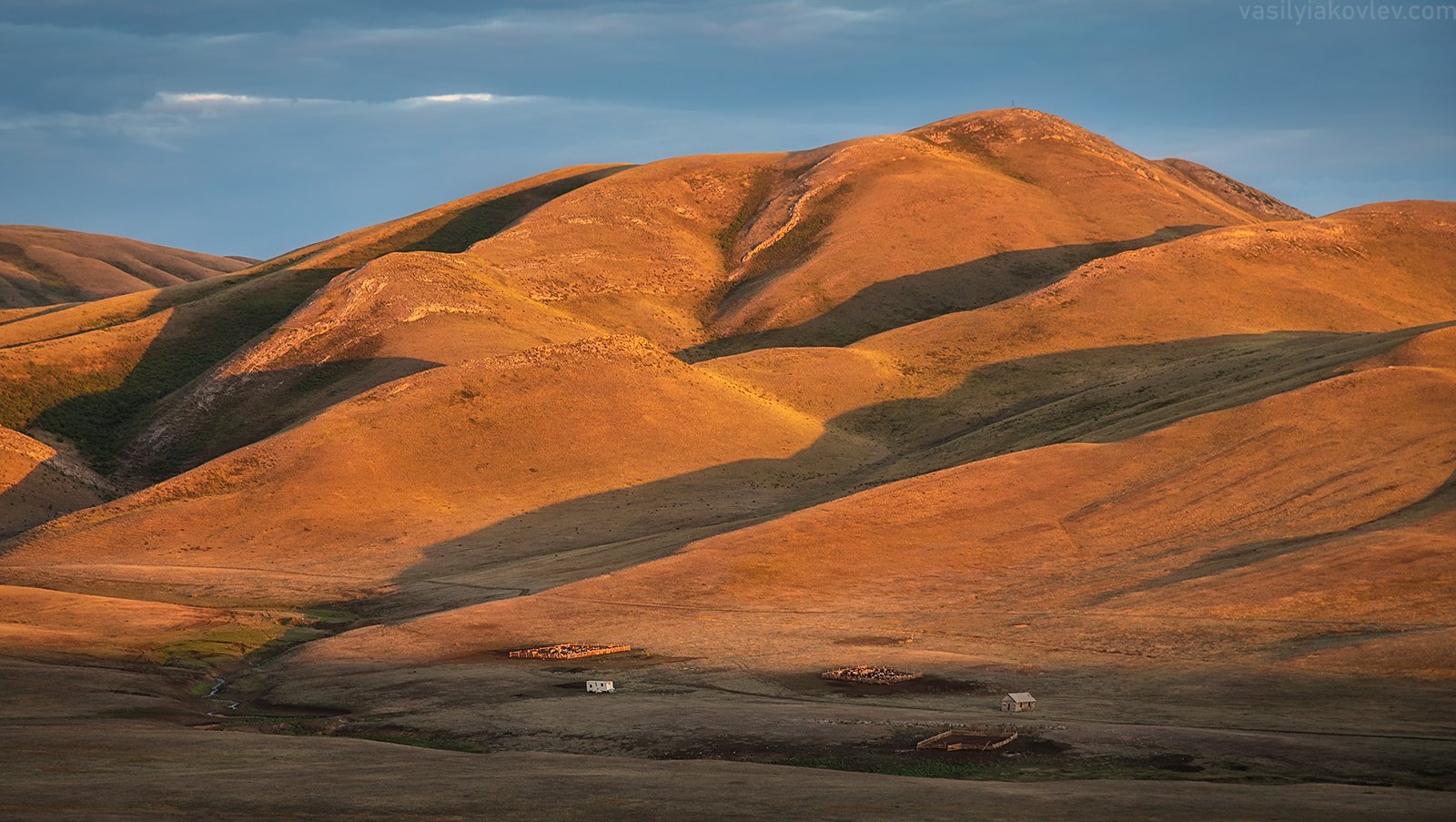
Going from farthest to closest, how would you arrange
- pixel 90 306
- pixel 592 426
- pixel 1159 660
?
1. pixel 90 306
2. pixel 592 426
3. pixel 1159 660

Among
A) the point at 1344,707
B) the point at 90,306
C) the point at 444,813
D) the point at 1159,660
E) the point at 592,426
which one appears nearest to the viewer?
the point at 444,813

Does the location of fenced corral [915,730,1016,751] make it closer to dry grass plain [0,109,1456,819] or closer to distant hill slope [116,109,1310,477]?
dry grass plain [0,109,1456,819]

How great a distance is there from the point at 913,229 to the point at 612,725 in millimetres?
121459

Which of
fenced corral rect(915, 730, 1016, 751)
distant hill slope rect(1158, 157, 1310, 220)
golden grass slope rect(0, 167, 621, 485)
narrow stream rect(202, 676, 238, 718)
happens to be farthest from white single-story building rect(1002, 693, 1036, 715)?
distant hill slope rect(1158, 157, 1310, 220)

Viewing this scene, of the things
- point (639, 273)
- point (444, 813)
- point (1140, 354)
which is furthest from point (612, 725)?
point (639, 273)

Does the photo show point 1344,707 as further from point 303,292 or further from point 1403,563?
point 303,292

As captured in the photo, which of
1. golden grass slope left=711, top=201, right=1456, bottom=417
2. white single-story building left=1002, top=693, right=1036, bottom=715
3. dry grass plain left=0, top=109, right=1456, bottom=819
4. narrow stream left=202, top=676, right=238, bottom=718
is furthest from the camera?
golden grass slope left=711, top=201, right=1456, bottom=417

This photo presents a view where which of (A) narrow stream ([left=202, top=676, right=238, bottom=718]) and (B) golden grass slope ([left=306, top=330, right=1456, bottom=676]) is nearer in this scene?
(A) narrow stream ([left=202, top=676, right=238, bottom=718])

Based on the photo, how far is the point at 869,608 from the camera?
50969 millimetres

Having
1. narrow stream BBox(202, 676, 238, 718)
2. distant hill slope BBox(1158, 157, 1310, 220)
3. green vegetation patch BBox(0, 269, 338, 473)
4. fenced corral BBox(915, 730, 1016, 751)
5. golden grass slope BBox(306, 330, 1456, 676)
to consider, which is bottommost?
narrow stream BBox(202, 676, 238, 718)

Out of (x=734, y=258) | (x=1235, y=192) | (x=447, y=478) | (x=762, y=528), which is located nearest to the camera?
(x=762, y=528)

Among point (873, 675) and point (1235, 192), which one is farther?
point (1235, 192)

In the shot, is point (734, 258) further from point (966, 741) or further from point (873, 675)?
point (966, 741)

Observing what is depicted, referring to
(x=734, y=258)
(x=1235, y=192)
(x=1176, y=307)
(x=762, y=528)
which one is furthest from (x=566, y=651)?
(x=1235, y=192)
